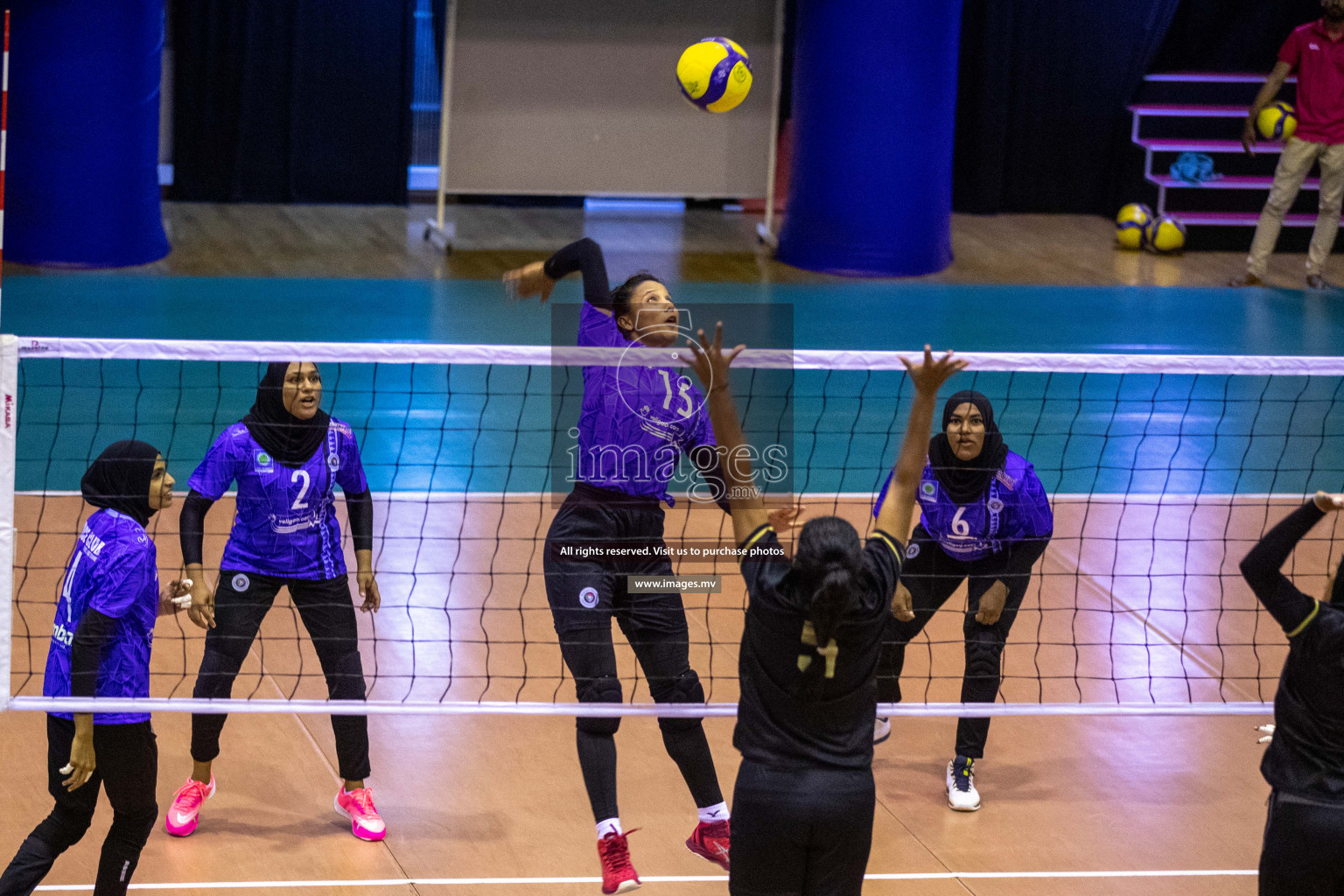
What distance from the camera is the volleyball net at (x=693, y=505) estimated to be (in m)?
4.93

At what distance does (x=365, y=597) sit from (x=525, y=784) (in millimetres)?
1002

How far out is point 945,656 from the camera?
690cm

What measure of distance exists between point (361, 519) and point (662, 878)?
1665 millimetres

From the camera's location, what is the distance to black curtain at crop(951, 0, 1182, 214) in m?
16.6

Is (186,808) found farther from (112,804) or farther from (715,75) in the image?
(715,75)

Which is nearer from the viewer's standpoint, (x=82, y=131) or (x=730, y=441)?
(x=730, y=441)

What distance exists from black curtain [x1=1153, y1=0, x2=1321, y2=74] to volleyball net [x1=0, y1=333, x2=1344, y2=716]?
724 centimetres

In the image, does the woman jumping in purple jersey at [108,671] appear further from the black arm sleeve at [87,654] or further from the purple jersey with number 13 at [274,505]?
the purple jersey with number 13 at [274,505]

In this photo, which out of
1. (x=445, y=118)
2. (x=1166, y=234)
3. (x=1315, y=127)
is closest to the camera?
(x=1315, y=127)

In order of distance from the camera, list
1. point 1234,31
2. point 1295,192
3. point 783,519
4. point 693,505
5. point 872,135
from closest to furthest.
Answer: point 783,519, point 693,505, point 872,135, point 1295,192, point 1234,31

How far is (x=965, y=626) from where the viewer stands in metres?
5.81

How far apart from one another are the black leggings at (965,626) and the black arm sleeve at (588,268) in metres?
1.65

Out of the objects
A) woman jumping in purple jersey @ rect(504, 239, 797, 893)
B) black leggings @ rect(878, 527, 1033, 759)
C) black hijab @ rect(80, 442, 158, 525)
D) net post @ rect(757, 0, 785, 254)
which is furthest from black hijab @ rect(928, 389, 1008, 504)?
net post @ rect(757, 0, 785, 254)

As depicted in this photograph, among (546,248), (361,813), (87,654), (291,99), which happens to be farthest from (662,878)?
(291,99)
